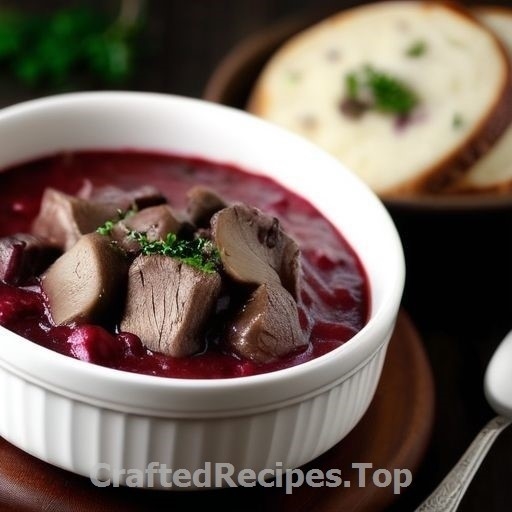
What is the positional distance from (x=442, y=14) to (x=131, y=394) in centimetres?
294

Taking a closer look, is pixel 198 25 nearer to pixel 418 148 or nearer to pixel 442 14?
pixel 442 14

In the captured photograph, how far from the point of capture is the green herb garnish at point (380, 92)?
169 inches

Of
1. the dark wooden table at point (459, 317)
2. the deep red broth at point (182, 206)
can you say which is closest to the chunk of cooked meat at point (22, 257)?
the deep red broth at point (182, 206)

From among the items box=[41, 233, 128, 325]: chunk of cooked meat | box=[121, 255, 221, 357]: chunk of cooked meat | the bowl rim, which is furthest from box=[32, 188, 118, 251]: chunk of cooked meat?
the bowl rim

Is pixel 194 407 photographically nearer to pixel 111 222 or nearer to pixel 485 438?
pixel 111 222

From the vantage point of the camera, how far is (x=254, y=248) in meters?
2.80

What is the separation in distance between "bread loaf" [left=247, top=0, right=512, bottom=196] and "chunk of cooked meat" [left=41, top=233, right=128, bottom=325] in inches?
67.6

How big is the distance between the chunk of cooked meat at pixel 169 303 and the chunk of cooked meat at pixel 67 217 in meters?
0.33

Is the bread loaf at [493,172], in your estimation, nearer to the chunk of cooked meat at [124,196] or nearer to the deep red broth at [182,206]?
the deep red broth at [182,206]

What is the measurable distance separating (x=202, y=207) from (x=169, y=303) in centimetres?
47

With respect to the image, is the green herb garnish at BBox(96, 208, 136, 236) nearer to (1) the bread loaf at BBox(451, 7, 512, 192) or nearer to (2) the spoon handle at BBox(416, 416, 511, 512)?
(2) the spoon handle at BBox(416, 416, 511, 512)

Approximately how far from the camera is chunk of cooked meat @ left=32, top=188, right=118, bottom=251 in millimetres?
2934

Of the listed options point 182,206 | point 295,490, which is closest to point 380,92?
point 182,206

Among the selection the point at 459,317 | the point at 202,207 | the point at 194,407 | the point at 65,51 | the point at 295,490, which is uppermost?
the point at 202,207
